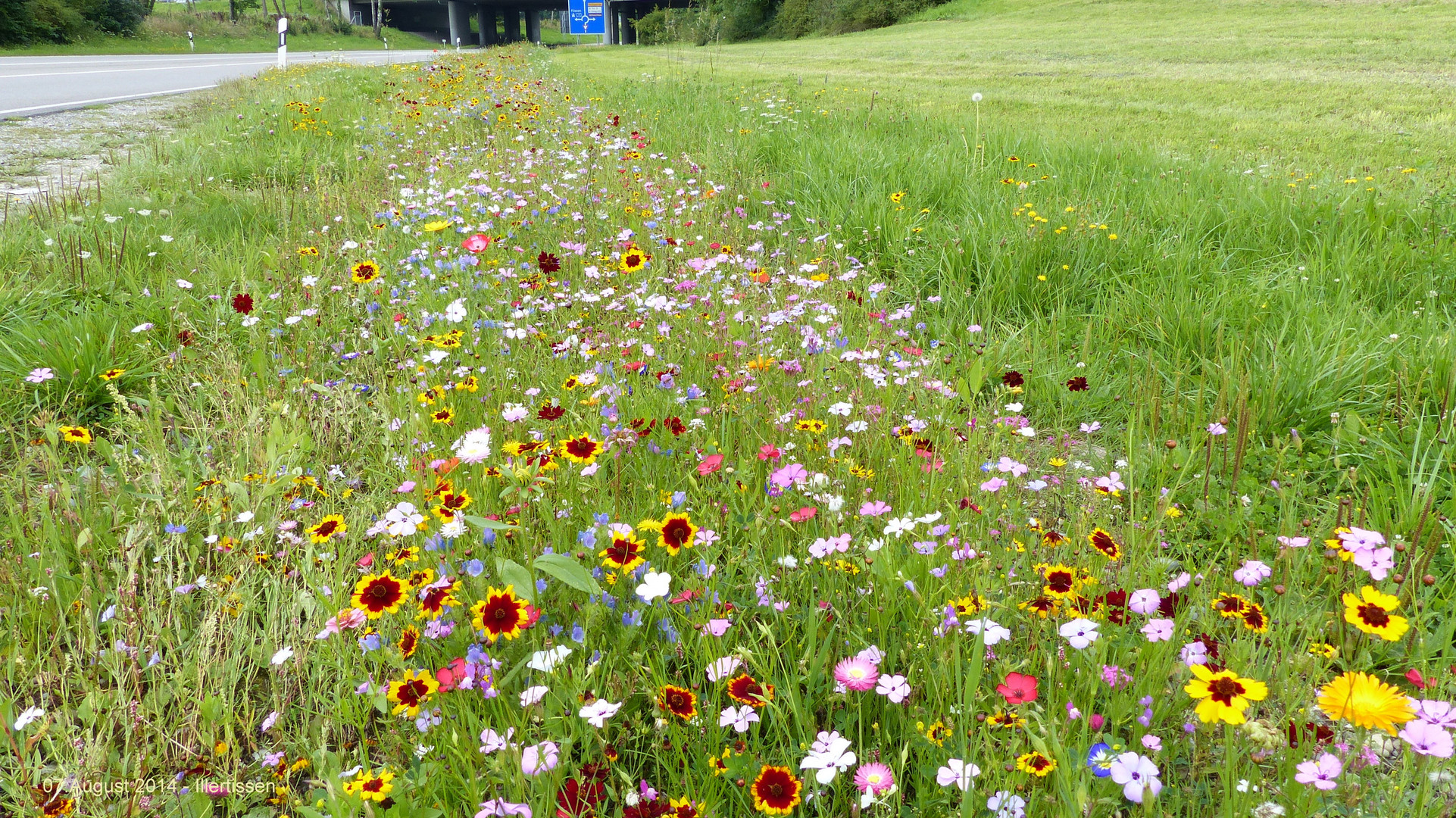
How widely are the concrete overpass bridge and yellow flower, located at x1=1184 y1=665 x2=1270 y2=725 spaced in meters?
52.8

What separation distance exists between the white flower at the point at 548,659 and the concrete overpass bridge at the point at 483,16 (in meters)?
52.5

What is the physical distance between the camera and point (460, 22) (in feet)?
206

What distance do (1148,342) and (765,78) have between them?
11753 millimetres

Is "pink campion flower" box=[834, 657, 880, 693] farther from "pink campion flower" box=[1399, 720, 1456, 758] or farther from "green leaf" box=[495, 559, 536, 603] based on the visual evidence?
"pink campion flower" box=[1399, 720, 1456, 758]

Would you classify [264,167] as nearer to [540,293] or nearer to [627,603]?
[540,293]

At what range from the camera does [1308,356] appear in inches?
103

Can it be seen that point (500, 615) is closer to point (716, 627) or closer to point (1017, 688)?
point (716, 627)

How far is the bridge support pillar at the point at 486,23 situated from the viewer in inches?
2598

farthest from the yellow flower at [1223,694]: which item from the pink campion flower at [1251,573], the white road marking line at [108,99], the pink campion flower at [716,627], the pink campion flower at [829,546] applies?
the white road marking line at [108,99]

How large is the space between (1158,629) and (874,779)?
22.5 inches

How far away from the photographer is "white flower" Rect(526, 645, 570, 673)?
1.32 meters

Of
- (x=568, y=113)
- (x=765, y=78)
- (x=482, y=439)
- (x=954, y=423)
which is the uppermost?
(x=765, y=78)

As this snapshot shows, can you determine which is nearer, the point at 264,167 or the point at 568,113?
the point at 264,167

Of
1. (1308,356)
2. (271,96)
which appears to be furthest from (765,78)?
(1308,356)
